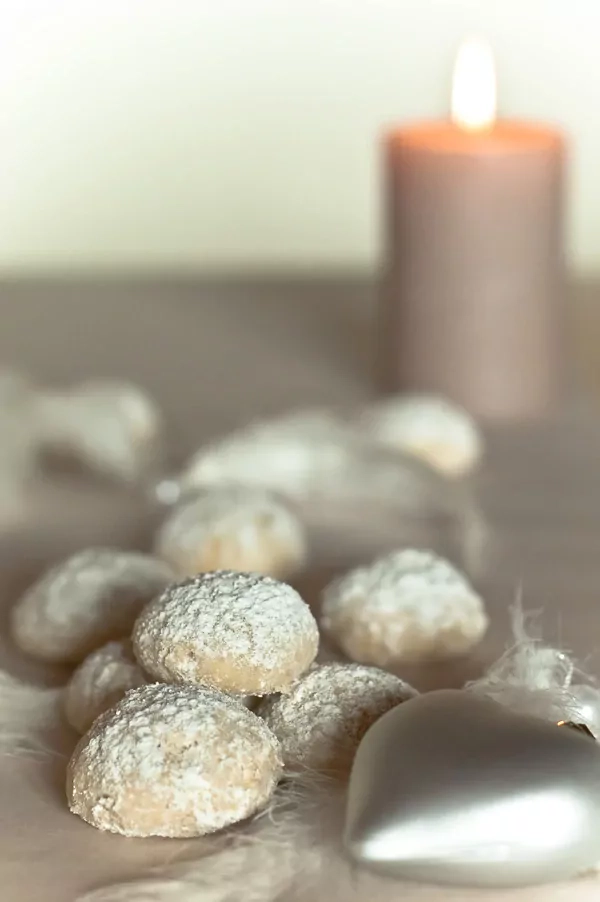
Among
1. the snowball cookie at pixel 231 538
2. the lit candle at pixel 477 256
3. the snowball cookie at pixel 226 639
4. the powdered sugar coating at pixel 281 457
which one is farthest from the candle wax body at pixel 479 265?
the snowball cookie at pixel 226 639

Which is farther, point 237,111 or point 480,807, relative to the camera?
point 237,111

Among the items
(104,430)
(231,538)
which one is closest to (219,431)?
(104,430)

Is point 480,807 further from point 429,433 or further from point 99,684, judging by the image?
point 429,433

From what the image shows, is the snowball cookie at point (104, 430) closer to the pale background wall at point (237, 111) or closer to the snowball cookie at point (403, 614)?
the snowball cookie at point (403, 614)

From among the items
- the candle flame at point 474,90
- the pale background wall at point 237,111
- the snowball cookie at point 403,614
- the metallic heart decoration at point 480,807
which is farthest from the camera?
the pale background wall at point 237,111

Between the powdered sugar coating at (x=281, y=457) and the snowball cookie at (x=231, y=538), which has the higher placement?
the snowball cookie at (x=231, y=538)

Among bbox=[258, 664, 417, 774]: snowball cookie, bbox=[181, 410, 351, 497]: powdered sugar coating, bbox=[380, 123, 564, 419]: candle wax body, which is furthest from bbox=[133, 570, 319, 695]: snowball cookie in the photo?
bbox=[380, 123, 564, 419]: candle wax body

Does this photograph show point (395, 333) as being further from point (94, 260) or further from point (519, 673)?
point (94, 260)

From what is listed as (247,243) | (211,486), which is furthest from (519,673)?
(247,243)
